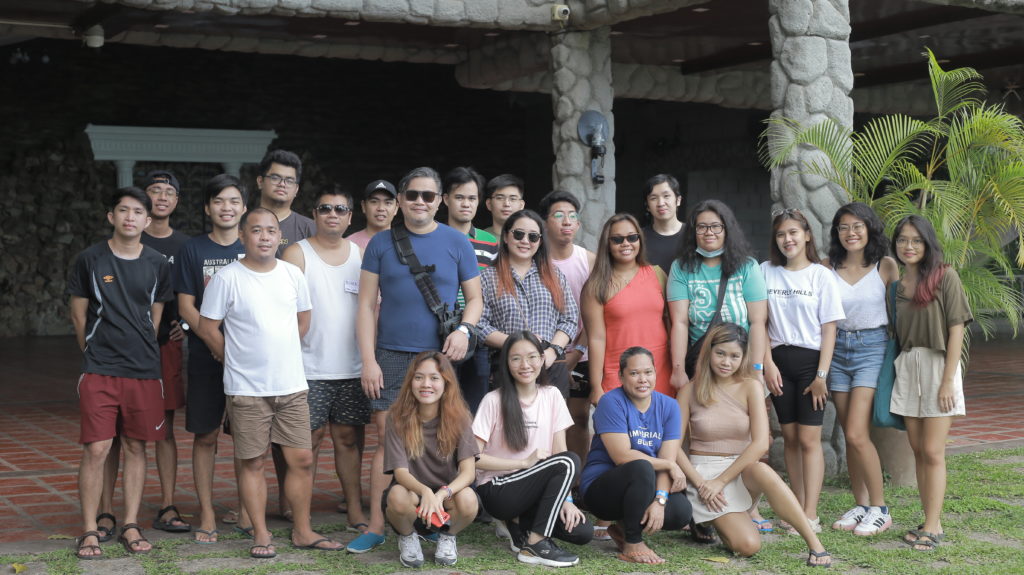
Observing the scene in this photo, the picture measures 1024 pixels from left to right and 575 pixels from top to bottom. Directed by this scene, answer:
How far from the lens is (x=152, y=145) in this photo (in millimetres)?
14672

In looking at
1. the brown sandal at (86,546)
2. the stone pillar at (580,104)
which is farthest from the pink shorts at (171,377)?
the stone pillar at (580,104)

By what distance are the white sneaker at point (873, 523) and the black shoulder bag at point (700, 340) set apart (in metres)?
0.95

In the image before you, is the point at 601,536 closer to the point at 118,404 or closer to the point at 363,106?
the point at 118,404

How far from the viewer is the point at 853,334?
16.0 ft

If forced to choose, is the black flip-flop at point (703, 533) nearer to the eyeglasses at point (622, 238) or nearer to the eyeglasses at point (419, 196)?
the eyeglasses at point (622, 238)

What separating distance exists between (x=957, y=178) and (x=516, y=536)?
2.98 metres

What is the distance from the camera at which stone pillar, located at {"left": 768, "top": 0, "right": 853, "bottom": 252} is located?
5922 millimetres

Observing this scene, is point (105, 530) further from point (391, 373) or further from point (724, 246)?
point (724, 246)

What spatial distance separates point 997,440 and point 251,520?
475cm

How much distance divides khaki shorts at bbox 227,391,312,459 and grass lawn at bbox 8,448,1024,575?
0.43 m

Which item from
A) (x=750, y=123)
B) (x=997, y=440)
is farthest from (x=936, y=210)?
(x=750, y=123)

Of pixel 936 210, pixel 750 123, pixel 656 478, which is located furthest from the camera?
pixel 750 123

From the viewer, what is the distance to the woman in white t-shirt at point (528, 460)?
4211 millimetres

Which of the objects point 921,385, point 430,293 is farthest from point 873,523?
point 430,293
